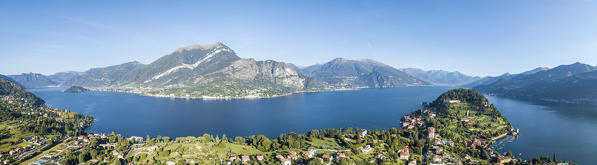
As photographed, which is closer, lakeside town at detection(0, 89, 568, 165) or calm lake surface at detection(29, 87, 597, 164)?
lakeside town at detection(0, 89, 568, 165)

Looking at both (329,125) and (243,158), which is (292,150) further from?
(329,125)

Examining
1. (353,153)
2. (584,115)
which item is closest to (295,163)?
(353,153)

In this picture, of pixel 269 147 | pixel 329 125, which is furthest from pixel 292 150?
pixel 329 125

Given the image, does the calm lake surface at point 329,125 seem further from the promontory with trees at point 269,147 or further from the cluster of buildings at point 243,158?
the cluster of buildings at point 243,158

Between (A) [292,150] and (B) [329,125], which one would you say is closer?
(A) [292,150]

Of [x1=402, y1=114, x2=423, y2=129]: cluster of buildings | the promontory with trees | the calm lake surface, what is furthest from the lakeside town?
the calm lake surface

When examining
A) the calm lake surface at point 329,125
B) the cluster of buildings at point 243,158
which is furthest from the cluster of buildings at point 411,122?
the cluster of buildings at point 243,158

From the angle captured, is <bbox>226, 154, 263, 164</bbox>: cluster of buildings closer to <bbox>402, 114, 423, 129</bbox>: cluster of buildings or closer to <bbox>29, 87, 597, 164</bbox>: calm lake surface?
<bbox>29, 87, 597, 164</bbox>: calm lake surface

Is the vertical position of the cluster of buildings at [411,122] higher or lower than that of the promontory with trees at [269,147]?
higher

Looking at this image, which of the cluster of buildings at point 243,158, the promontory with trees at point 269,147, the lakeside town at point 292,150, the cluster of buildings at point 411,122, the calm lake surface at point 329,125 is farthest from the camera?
the cluster of buildings at point 411,122
